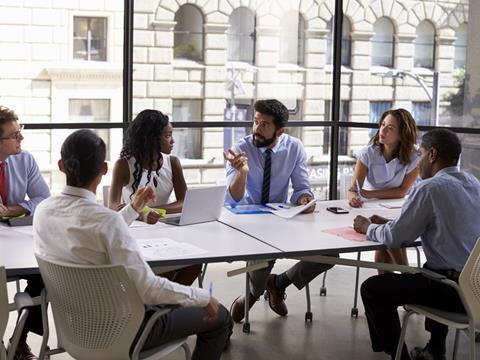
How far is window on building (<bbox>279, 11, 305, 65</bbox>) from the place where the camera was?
787 cm

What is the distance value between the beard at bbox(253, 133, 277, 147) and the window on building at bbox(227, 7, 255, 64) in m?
2.87

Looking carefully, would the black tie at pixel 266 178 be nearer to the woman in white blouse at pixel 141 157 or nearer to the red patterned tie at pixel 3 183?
the woman in white blouse at pixel 141 157

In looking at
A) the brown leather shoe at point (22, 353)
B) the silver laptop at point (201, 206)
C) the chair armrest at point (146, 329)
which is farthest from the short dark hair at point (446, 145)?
the brown leather shoe at point (22, 353)

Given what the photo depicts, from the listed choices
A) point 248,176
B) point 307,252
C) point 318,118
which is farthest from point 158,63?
point 307,252

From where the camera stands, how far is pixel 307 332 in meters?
4.83

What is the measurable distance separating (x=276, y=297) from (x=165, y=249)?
1556 millimetres

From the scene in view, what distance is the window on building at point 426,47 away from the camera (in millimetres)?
8059

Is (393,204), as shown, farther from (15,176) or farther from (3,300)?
(3,300)

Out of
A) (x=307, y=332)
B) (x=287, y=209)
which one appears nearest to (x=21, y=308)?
(x=287, y=209)

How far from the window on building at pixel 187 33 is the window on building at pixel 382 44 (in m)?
1.68

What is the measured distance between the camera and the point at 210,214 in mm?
4332

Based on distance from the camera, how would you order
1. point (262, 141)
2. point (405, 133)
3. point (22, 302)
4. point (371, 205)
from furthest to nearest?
1. point (405, 133)
2. point (262, 141)
3. point (371, 205)
4. point (22, 302)

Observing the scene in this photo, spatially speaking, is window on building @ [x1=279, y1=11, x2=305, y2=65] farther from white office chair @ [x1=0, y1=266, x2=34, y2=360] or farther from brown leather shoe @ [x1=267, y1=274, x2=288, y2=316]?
white office chair @ [x1=0, y1=266, x2=34, y2=360]

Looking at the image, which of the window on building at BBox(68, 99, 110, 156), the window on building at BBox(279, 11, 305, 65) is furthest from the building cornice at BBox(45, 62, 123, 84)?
the window on building at BBox(279, 11, 305, 65)
